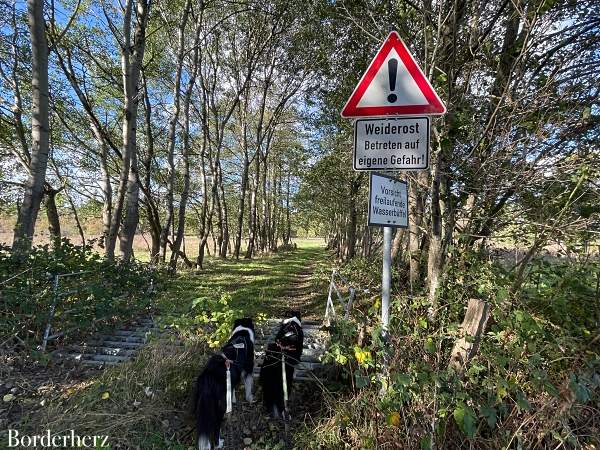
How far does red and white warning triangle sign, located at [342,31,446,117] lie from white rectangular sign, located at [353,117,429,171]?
0.07 metres

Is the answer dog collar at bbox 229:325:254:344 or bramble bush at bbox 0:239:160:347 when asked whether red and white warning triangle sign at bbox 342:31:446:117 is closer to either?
dog collar at bbox 229:325:254:344

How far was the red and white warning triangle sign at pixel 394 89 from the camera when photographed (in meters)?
2.23

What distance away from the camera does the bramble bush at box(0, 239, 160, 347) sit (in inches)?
157

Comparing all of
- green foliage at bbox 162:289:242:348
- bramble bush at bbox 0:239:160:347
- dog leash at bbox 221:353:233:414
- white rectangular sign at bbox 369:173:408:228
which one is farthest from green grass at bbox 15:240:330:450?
white rectangular sign at bbox 369:173:408:228

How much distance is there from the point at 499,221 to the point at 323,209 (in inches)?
1079

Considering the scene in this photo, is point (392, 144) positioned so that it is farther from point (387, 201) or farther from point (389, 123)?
point (387, 201)

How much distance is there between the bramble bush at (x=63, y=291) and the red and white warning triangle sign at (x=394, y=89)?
4389 mm

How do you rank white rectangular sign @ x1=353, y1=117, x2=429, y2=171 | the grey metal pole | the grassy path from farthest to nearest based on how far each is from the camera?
1. the grassy path
2. the grey metal pole
3. white rectangular sign @ x1=353, y1=117, x2=429, y2=171

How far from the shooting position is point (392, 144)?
7.54ft

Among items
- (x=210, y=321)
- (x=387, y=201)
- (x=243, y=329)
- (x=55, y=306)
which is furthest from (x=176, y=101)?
(x=387, y=201)

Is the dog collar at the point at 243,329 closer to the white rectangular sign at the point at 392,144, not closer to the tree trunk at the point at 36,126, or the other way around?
the white rectangular sign at the point at 392,144

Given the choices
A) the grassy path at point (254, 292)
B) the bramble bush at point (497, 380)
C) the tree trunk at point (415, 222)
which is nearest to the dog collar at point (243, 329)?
the bramble bush at point (497, 380)

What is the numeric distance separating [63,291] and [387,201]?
454 centimetres

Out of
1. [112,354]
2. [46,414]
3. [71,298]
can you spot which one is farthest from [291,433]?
[71,298]
